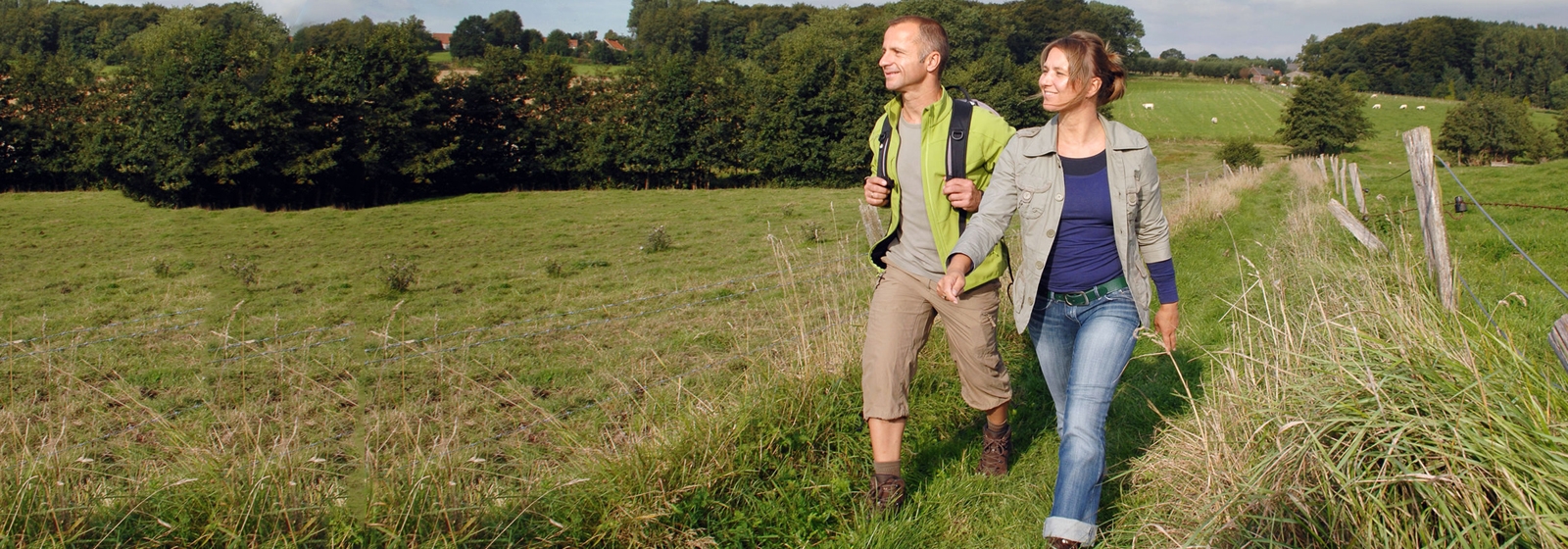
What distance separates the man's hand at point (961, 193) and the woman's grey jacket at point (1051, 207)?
0.11m

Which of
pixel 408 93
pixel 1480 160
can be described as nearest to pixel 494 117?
pixel 408 93

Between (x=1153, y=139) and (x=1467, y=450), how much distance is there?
7206 centimetres

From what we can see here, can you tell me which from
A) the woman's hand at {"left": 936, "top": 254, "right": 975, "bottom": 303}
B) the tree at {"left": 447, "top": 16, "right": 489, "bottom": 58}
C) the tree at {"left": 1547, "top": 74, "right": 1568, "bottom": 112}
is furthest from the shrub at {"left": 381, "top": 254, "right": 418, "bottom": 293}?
the tree at {"left": 1547, "top": 74, "right": 1568, "bottom": 112}

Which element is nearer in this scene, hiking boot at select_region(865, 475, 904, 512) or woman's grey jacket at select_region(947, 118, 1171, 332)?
woman's grey jacket at select_region(947, 118, 1171, 332)

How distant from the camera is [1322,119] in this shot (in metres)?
60.1

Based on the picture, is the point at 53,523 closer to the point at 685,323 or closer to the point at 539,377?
the point at 539,377

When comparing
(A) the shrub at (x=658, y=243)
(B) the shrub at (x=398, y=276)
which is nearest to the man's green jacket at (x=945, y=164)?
(B) the shrub at (x=398, y=276)

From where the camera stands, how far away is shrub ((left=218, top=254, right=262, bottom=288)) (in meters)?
14.5

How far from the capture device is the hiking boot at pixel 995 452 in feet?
13.7

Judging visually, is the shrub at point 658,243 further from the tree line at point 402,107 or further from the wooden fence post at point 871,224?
the wooden fence post at point 871,224

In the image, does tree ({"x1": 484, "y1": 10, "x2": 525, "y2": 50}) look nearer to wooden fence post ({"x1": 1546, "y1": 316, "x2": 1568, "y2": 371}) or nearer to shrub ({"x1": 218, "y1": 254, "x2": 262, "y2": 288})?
wooden fence post ({"x1": 1546, "y1": 316, "x2": 1568, "y2": 371})

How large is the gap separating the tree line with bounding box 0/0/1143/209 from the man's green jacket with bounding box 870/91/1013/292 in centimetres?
49

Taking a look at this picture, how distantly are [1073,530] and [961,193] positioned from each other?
4.28ft

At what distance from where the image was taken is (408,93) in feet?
69.8
